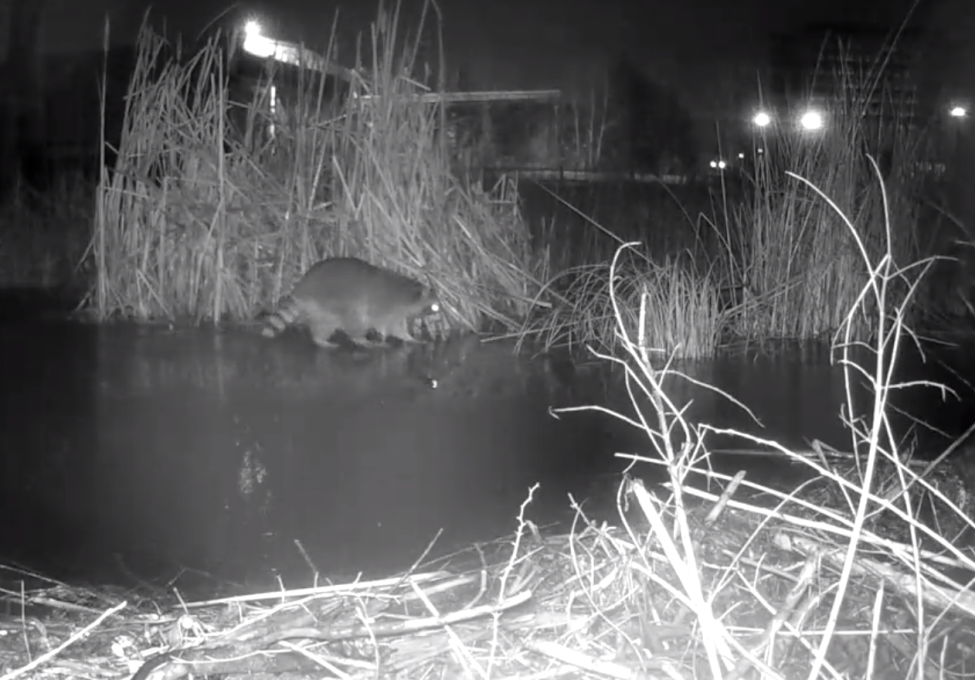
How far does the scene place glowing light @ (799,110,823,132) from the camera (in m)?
3.78

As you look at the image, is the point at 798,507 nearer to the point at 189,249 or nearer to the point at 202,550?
the point at 202,550

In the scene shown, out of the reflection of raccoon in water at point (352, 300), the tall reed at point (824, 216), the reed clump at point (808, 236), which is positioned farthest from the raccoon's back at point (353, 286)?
the tall reed at point (824, 216)

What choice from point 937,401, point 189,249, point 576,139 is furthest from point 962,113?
point 189,249

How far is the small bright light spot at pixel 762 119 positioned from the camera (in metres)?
3.87

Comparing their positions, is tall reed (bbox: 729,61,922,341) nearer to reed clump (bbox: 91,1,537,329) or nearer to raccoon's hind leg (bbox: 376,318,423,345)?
reed clump (bbox: 91,1,537,329)

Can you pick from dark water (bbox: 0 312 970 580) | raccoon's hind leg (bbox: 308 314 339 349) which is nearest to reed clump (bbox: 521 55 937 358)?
dark water (bbox: 0 312 970 580)

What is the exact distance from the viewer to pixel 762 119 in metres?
3.92

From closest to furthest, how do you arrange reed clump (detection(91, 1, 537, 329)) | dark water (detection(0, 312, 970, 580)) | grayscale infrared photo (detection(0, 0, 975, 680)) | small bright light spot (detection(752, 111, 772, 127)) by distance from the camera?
grayscale infrared photo (detection(0, 0, 975, 680))
dark water (detection(0, 312, 970, 580))
small bright light spot (detection(752, 111, 772, 127))
reed clump (detection(91, 1, 537, 329))

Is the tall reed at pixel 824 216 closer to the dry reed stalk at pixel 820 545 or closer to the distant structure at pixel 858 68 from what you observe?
the distant structure at pixel 858 68

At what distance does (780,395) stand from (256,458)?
1.36m

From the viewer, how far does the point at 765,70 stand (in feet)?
13.4

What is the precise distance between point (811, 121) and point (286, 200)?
6.37 feet

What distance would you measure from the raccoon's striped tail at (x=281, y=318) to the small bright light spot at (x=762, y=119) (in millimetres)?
1763

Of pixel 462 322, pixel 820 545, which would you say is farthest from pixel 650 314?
pixel 820 545
